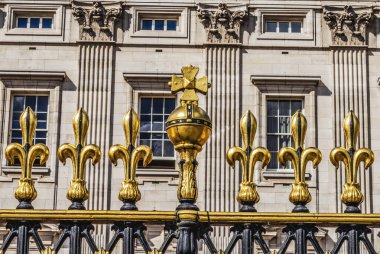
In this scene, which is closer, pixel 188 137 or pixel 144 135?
pixel 188 137

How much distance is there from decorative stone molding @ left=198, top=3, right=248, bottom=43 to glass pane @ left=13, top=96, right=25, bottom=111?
546 centimetres

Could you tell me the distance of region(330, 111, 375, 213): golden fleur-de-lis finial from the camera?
10680mm

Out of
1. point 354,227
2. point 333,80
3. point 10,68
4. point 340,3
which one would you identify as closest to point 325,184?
point 333,80

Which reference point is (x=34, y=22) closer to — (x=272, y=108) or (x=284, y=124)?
(x=272, y=108)

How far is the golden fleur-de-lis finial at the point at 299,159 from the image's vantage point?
10680mm

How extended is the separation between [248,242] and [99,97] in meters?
18.6

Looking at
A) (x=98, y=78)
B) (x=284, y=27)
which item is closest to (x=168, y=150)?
(x=98, y=78)

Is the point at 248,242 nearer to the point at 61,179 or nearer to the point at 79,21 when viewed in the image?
the point at 61,179

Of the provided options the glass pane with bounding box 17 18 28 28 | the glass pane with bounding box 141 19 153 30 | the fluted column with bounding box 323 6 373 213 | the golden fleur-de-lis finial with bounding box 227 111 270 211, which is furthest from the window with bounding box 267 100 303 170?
the golden fleur-de-lis finial with bounding box 227 111 270 211

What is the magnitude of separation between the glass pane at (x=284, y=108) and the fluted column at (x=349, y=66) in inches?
50.3

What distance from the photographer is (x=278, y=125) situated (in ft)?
94.9

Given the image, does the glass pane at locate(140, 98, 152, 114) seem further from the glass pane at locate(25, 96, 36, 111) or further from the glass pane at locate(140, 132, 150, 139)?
the glass pane at locate(25, 96, 36, 111)

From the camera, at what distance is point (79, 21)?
29703 mm

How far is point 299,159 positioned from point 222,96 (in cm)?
1819
